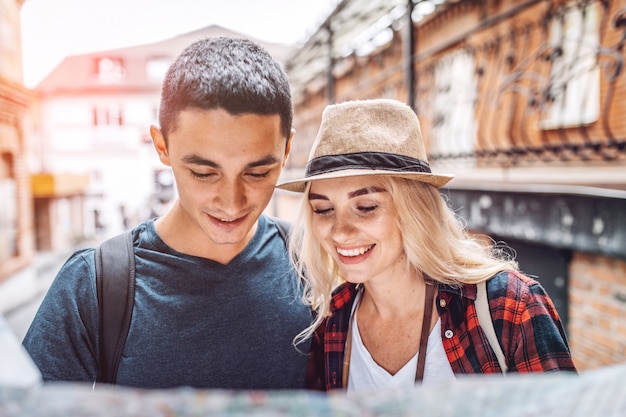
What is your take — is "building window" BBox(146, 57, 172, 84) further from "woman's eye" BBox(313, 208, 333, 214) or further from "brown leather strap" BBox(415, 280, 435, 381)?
"brown leather strap" BBox(415, 280, 435, 381)

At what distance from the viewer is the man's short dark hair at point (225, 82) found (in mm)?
1167

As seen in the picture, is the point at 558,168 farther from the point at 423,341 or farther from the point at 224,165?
the point at 224,165

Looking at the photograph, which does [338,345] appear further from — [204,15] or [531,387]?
[531,387]

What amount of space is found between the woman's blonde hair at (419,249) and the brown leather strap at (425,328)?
4 centimetres

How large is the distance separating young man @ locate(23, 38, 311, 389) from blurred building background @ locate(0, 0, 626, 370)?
20 cm

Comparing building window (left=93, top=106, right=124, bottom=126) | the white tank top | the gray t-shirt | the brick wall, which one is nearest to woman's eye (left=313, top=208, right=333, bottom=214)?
the gray t-shirt

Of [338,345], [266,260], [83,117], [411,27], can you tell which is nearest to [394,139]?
[266,260]

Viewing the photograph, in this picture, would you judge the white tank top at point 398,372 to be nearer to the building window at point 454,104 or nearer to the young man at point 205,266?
the young man at point 205,266

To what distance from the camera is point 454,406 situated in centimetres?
33

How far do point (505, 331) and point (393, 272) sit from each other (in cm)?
42

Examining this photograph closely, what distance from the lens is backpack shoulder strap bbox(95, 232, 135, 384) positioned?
1203mm

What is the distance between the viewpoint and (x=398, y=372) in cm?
140

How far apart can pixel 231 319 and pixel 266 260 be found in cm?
25

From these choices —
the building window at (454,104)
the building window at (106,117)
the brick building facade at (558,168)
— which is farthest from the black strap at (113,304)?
the building window at (106,117)
